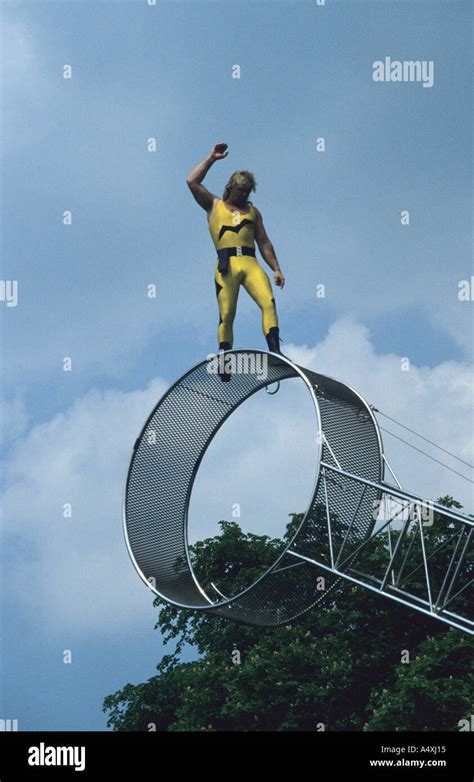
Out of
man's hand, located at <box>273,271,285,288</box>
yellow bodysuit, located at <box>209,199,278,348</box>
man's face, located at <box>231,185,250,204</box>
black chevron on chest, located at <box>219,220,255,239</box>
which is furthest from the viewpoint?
man's hand, located at <box>273,271,285,288</box>

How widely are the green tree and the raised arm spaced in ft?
33.5

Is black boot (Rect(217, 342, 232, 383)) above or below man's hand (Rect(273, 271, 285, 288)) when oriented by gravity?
below

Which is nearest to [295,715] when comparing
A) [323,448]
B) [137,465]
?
[137,465]

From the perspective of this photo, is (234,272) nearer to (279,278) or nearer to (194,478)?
(279,278)

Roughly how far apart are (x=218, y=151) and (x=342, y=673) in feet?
42.7

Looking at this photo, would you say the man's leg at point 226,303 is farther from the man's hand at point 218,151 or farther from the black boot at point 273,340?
the man's hand at point 218,151

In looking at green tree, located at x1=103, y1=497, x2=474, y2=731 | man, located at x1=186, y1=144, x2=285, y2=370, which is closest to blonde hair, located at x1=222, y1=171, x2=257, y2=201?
man, located at x1=186, y1=144, x2=285, y2=370

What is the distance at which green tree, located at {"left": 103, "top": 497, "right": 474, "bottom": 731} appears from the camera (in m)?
23.5

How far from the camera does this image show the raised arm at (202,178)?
1723cm

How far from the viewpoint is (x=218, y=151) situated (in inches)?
679

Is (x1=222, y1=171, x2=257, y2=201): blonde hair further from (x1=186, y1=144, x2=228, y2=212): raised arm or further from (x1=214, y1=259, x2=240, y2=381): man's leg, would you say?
(x1=214, y1=259, x2=240, y2=381): man's leg

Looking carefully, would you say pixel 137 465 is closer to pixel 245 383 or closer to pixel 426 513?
pixel 245 383

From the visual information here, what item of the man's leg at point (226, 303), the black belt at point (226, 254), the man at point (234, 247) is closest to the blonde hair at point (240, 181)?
the man at point (234, 247)

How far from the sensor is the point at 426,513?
617 inches
